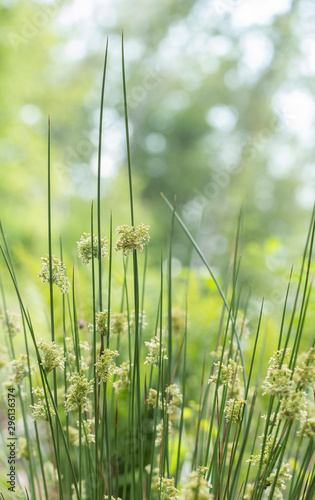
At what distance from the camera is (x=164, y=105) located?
7195mm

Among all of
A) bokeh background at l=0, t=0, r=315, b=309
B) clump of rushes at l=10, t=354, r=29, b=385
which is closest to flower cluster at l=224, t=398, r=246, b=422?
clump of rushes at l=10, t=354, r=29, b=385

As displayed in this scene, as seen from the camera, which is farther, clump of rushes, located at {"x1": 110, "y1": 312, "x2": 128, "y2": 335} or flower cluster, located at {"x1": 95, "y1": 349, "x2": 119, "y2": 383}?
clump of rushes, located at {"x1": 110, "y1": 312, "x2": 128, "y2": 335}

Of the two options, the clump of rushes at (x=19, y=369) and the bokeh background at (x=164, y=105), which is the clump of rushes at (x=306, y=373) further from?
the bokeh background at (x=164, y=105)

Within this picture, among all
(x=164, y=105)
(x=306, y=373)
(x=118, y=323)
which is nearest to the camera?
(x=306, y=373)

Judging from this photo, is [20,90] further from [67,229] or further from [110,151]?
[67,229]

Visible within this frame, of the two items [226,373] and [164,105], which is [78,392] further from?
[164,105]

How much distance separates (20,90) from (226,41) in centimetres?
258

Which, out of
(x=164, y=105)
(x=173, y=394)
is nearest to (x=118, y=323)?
(x=173, y=394)

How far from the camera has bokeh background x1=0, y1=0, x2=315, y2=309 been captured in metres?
4.07

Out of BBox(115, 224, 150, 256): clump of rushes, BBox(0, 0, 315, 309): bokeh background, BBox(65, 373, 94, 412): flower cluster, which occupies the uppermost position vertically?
BBox(0, 0, 315, 309): bokeh background

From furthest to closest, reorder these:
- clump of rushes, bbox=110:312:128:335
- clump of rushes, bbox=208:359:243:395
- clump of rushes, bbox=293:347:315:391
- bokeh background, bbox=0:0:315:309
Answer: bokeh background, bbox=0:0:315:309
clump of rushes, bbox=110:312:128:335
clump of rushes, bbox=208:359:243:395
clump of rushes, bbox=293:347:315:391

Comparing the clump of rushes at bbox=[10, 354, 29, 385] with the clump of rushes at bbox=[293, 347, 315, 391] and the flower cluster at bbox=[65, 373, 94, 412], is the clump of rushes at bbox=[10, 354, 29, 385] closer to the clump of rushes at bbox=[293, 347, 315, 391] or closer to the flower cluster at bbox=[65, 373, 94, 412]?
the flower cluster at bbox=[65, 373, 94, 412]

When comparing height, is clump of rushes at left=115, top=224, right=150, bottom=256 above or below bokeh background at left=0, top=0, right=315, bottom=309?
below

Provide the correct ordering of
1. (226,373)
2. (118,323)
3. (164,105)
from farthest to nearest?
1. (164,105)
2. (118,323)
3. (226,373)
